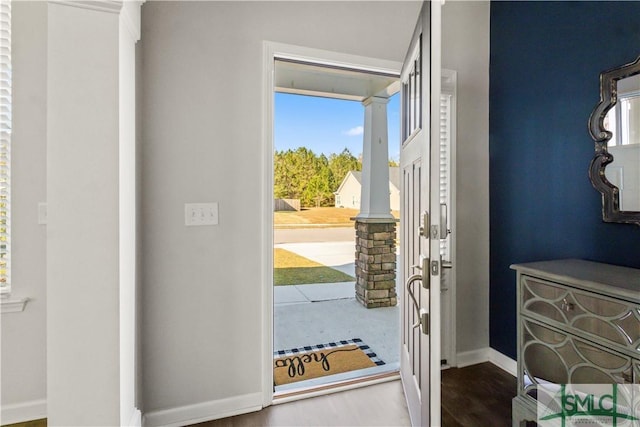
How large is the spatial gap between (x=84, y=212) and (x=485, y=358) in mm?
2740

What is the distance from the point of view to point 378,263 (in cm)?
426

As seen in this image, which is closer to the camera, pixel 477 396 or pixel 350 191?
pixel 477 396

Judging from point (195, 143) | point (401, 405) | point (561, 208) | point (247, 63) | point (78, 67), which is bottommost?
point (401, 405)

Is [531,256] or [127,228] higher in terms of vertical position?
[127,228]

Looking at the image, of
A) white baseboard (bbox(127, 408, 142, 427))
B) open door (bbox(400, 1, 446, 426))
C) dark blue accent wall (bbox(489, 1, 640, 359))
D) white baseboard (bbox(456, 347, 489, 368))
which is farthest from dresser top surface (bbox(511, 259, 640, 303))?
white baseboard (bbox(127, 408, 142, 427))

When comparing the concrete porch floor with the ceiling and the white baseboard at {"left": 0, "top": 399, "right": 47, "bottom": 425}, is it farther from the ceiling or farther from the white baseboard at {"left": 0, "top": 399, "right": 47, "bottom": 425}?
the ceiling

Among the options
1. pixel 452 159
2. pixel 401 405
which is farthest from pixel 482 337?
pixel 452 159

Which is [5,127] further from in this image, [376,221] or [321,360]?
[376,221]

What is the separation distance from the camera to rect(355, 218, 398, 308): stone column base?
13.9ft

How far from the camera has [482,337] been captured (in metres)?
2.57

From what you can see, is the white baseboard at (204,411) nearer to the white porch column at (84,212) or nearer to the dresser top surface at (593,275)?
the white porch column at (84,212)

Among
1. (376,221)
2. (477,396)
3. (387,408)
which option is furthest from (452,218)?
(376,221)

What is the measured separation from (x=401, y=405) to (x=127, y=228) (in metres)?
1.81

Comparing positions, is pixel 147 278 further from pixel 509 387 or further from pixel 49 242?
pixel 509 387
